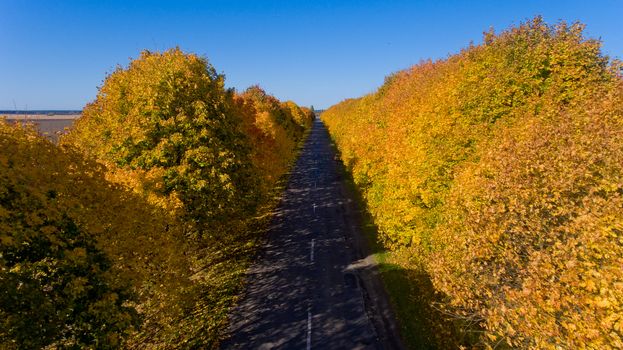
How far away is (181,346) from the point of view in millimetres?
18078

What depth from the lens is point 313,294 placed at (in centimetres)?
2250

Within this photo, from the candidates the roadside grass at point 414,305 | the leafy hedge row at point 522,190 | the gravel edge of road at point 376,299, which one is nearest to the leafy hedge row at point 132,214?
the gravel edge of road at point 376,299

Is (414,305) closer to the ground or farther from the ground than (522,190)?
closer to the ground

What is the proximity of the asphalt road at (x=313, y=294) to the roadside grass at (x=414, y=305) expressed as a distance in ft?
2.37

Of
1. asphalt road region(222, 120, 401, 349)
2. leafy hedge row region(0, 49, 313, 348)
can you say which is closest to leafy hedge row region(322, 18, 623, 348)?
asphalt road region(222, 120, 401, 349)

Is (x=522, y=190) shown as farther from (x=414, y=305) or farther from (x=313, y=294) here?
(x=313, y=294)

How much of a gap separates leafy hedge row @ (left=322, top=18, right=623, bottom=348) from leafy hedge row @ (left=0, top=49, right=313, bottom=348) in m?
12.0

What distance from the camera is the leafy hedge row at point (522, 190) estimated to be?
29.0 feet

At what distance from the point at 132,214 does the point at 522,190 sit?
1632 cm

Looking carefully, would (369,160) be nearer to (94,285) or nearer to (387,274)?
(387,274)

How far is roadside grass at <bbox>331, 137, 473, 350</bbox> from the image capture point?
17172mm

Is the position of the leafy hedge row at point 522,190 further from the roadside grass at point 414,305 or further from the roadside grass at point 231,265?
the roadside grass at point 231,265

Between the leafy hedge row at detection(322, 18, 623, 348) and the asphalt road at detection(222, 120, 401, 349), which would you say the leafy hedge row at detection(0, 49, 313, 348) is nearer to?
the asphalt road at detection(222, 120, 401, 349)

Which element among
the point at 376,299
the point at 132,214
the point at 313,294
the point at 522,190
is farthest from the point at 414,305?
the point at 132,214
